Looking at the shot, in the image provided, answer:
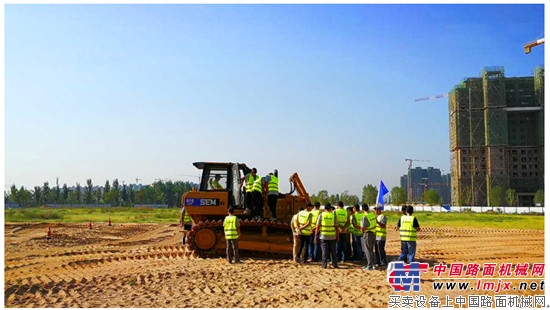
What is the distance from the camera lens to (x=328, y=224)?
43.1ft

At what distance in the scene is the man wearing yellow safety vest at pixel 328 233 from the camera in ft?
42.9

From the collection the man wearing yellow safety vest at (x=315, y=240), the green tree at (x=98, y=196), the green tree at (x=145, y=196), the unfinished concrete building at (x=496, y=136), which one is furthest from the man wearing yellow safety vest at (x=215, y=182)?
the green tree at (x=145, y=196)

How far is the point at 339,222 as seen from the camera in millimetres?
13867

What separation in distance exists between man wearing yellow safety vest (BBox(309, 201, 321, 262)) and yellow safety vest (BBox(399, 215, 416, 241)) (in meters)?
2.17

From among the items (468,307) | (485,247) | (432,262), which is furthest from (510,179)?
(468,307)

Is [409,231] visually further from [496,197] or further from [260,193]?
[496,197]

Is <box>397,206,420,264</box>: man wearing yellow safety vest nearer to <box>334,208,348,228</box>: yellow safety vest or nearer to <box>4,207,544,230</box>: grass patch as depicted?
<box>334,208,348,228</box>: yellow safety vest

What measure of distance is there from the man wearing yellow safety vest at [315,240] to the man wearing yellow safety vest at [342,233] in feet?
1.65

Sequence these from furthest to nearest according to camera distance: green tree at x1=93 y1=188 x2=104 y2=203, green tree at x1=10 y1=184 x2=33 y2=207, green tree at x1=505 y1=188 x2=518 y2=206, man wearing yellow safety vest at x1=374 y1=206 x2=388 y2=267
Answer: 1. green tree at x1=93 y1=188 x2=104 y2=203
2. green tree at x1=10 y1=184 x2=33 y2=207
3. green tree at x1=505 y1=188 x2=518 y2=206
4. man wearing yellow safety vest at x1=374 y1=206 x2=388 y2=267

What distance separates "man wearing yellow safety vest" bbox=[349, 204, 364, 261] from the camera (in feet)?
46.0

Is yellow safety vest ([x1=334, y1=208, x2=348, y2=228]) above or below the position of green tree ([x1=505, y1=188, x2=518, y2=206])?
above

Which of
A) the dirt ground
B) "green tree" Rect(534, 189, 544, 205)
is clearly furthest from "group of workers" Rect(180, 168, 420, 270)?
"green tree" Rect(534, 189, 544, 205)

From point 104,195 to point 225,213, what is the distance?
4076 inches

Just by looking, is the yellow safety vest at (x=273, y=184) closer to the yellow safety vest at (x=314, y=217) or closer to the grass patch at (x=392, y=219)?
the yellow safety vest at (x=314, y=217)
